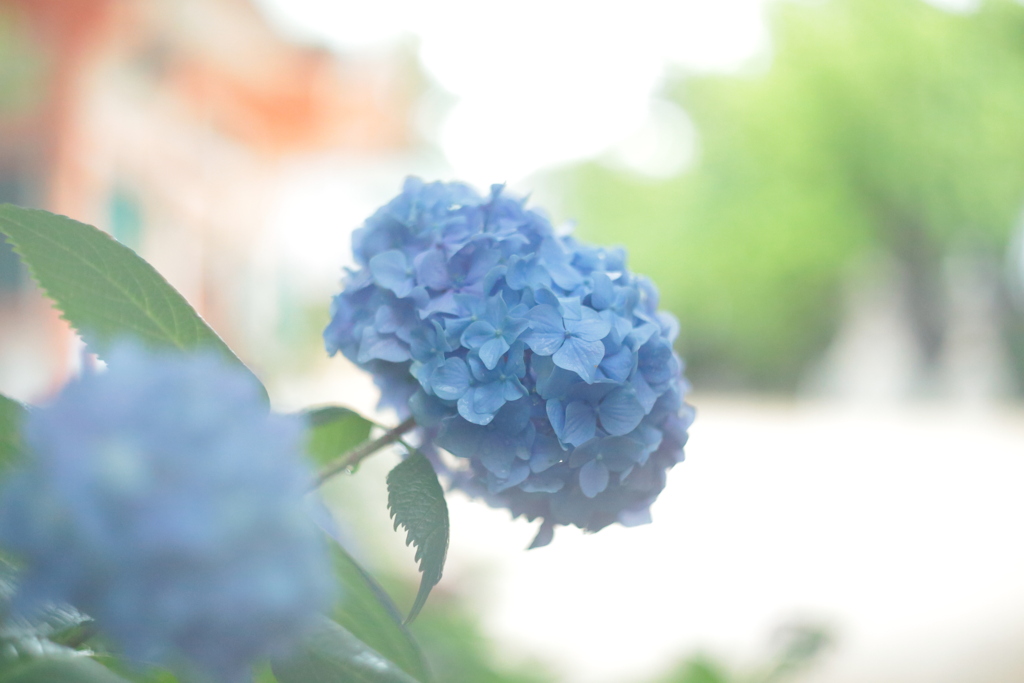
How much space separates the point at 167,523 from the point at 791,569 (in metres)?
4.51

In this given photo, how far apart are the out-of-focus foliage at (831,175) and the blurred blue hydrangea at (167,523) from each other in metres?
10.7

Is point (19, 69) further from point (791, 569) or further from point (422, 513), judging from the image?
point (791, 569)

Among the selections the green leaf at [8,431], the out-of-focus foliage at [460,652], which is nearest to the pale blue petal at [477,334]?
the green leaf at [8,431]

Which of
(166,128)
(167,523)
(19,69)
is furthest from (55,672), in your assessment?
(166,128)

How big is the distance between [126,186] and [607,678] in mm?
2649

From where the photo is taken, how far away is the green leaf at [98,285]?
1.36 feet

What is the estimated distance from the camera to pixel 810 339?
11.7 meters

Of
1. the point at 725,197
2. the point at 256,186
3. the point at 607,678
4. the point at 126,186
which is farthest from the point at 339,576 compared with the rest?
the point at 725,197

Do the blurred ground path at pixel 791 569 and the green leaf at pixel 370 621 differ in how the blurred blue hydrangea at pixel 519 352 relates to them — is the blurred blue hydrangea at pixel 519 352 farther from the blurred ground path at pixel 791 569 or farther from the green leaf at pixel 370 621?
the blurred ground path at pixel 791 569

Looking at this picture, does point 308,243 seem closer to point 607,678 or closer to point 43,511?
point 607,678

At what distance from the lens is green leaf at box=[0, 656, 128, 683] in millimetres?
303

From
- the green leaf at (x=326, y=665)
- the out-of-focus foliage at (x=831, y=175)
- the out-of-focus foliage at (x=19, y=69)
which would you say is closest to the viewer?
the green leaf at (x=326, y=665)

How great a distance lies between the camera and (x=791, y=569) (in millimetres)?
4379

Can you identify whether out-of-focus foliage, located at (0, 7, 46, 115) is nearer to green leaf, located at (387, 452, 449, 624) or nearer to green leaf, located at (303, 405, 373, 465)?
green leaf, located at (303, 405, 373, 465)
